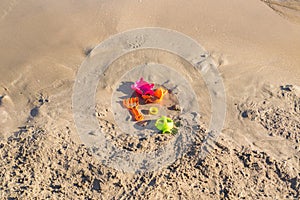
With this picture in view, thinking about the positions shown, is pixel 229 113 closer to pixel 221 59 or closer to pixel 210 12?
pixel 221 59

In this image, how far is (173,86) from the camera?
32.2 ft

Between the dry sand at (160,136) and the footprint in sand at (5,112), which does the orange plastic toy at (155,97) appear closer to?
the dry sand at (160,136)

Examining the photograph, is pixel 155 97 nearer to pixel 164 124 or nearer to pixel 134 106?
pixel 134 106

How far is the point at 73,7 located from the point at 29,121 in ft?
14.3

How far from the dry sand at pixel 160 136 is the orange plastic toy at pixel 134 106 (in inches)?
21.8

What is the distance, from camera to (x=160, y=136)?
8695mm

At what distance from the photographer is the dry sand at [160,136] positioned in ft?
25.5

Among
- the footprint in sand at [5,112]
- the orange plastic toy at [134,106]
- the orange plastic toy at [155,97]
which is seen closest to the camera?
the footprint in sand at [5,112]

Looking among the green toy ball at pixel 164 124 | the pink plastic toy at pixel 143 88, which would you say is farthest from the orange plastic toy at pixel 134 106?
the green toy ball at pixel 164 124

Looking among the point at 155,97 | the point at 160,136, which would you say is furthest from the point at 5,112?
the point at 160,136

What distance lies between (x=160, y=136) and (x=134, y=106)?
1147 mm

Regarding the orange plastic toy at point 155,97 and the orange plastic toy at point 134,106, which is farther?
the orange plastic toy at point 155,97

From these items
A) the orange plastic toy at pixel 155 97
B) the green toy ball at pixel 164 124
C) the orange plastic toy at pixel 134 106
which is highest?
A: the orange plastic toy at pixel 155 97

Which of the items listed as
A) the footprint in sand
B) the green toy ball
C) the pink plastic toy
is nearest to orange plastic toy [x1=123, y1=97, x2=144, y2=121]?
the pink plastic toy
